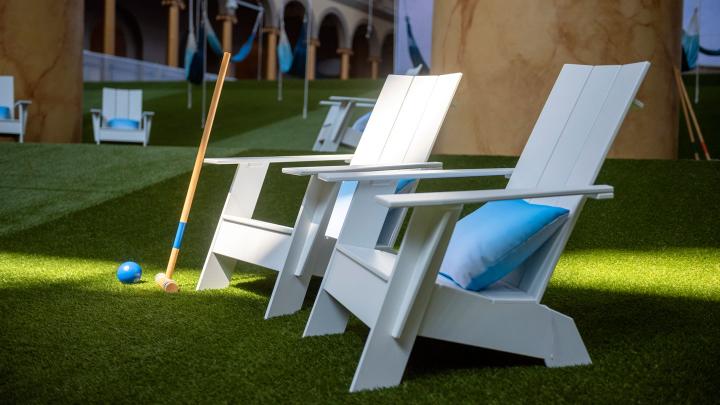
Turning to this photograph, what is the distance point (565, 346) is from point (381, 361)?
1.71 feet

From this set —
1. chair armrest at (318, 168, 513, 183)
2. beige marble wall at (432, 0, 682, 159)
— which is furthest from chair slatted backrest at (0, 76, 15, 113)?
chair armrest at (318, 168, 513, 183)

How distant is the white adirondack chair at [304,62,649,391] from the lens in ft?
6.41

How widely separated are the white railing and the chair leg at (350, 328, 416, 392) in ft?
52.5

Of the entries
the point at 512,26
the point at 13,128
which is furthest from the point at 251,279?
the point at 13,128

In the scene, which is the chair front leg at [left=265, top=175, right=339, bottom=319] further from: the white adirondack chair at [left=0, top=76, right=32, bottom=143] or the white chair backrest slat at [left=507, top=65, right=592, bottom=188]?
the white adirondack chair at [left=0, top=76, right=32, bottom=143]

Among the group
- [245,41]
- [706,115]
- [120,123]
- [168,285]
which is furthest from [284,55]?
[245,41]

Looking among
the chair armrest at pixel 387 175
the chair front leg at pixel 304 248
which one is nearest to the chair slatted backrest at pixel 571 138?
the chair armrest at pixel 387 175

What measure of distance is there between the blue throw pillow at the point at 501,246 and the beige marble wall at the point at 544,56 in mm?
3385

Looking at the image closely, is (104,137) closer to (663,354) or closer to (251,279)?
(251,279)

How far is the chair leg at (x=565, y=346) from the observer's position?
2156 millimetres

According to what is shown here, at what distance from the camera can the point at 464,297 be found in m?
→ 2.05

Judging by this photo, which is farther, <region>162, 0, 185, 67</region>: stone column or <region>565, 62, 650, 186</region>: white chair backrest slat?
<region>162, 0, 185, 67</region>: stone column

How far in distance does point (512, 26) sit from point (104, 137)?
4851 mm

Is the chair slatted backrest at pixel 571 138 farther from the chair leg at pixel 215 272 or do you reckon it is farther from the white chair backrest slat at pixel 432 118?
the chair leg at pixel 215 272
